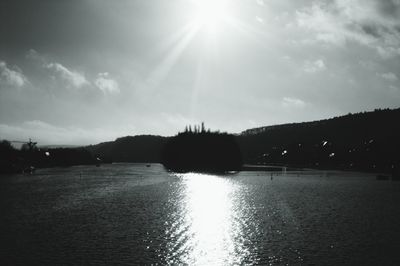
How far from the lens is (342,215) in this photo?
59375 mm

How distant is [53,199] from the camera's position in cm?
7838

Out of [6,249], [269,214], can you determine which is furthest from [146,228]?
[269,214]

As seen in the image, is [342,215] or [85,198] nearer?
[342,215]

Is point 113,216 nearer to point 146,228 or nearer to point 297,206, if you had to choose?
point 146,228

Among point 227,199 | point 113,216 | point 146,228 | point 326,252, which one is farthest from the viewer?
point 227,199

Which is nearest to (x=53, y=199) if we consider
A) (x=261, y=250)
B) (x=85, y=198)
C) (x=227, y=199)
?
(x=85, y=198)

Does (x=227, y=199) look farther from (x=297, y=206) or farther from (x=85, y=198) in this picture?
(x=85, y=198)

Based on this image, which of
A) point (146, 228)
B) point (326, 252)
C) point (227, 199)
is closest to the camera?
point (326, 252)

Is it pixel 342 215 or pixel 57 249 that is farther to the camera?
pixel 342 215

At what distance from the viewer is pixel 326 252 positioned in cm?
3541

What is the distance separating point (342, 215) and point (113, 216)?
121 feet

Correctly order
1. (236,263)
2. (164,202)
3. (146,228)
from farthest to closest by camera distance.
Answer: (164,202)
(146,228)
(236,263)

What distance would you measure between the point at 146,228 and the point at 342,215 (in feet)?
106

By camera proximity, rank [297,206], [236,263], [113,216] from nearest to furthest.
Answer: [236,263]
[113,216]
[297,206]
